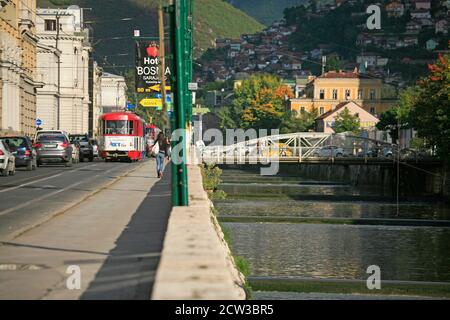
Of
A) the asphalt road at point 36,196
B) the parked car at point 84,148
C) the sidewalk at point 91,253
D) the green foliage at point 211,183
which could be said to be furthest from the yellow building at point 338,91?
the sidewalk at point 91,253

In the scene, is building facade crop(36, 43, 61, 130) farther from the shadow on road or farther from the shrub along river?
the shadow on road

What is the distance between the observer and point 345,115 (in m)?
146

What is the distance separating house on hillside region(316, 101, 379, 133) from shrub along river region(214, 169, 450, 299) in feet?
256

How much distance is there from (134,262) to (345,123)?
132 metres

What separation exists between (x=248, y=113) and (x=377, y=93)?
19997mm

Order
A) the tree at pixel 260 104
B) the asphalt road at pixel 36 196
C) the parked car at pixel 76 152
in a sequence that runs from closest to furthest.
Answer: the asphalt road at pixel 36 196, the parked car at pixel 76 152, the tree at pixel 260 104

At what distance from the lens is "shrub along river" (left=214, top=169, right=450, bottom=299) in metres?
29.1

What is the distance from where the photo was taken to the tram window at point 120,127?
71.2 meters

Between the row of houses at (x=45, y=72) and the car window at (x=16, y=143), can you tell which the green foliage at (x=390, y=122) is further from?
the car window at (x=16, y=143)

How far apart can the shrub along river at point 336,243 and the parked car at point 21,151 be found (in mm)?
9070

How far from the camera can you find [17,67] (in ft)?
287

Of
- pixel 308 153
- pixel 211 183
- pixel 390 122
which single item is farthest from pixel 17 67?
pixel 211 183

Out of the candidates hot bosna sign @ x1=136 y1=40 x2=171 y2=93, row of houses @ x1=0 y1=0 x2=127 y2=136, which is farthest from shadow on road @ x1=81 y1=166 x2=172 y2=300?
row of houses @ x1=0 y1=0 x2=127 y2=136

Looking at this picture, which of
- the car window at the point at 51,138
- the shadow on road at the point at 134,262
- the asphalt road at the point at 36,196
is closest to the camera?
the shadow on road at the point at 134,262
